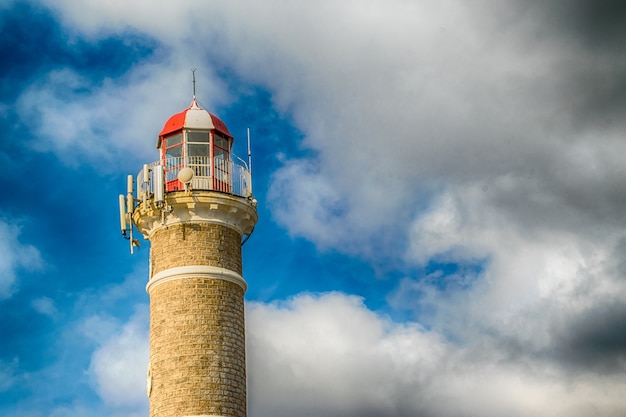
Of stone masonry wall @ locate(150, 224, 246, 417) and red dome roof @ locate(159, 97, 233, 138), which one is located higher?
red dome roof @ locate(159, 97, 233, 138)

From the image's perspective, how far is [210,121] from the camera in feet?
119

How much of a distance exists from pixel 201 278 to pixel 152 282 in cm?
176

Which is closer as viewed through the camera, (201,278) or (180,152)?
(201,278)

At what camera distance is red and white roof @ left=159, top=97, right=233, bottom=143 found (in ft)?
119

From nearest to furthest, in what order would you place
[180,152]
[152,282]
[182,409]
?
[182,409] → [152,282] → [180,152]

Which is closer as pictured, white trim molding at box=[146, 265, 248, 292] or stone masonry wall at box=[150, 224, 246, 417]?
stone masonry wall at box=[150, 224, 246, 417]

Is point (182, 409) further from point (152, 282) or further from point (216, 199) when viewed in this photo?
point (216, 199)

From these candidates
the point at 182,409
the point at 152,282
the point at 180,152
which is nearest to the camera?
the point at 182,409

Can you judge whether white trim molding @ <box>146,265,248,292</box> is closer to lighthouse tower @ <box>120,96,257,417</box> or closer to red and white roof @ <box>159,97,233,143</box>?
lighthouse tower @ <box>120,96,257,417</box>

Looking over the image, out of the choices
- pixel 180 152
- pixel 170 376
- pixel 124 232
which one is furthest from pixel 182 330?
pixel 180 152

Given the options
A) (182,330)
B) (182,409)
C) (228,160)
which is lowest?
(182,409)

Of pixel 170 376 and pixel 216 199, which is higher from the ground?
pixel 216 199

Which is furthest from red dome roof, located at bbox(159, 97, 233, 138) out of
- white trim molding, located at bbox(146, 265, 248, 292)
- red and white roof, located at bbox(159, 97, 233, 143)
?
white trim molding, located at bbox(146, 265, 248, 292)

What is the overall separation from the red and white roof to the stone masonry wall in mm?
3862
